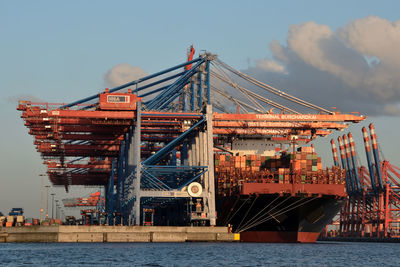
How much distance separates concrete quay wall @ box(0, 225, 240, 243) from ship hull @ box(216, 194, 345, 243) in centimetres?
751

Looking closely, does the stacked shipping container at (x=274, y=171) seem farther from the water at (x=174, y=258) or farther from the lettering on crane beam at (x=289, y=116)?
the water at (x=174, y=258)

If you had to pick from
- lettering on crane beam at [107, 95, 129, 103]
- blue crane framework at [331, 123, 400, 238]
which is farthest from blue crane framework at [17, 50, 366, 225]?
blue crane framework at [331, 123, 400, 238]

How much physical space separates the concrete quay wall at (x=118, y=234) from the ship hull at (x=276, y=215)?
296 inches

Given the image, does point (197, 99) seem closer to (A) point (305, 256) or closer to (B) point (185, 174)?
(B) point (185, 174)

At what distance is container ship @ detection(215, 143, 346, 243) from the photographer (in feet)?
249

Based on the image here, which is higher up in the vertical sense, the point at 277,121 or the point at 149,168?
the point at 277,121

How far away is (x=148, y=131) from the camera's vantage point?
85.9 m

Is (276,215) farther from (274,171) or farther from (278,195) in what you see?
(274,171)

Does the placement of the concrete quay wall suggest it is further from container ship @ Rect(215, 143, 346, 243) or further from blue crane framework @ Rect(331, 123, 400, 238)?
blue crane framework @ Rect(331, 123, 400, 238)

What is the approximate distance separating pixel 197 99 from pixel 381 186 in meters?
56.6

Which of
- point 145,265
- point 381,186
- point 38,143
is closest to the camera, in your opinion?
point 145,265

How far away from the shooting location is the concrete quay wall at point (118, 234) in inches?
2756

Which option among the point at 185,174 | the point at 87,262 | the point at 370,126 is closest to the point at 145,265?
the point at 87,262

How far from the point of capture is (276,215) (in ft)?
255
